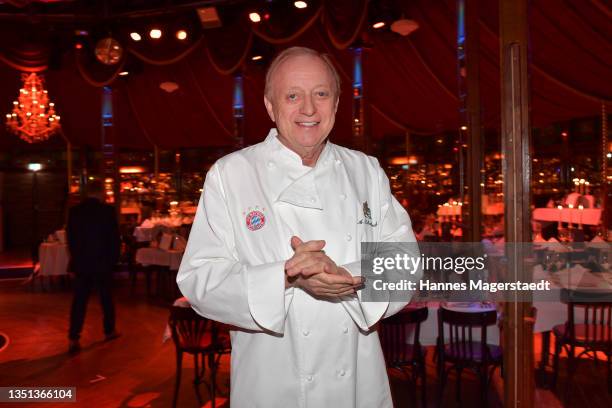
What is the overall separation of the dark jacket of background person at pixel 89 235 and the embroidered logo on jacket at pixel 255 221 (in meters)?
4.28

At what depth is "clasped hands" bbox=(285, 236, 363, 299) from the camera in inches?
42.9

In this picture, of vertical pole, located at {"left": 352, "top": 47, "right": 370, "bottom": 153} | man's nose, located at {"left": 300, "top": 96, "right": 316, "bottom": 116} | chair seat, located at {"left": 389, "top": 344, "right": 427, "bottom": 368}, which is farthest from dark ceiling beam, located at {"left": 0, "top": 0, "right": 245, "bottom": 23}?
man's nose, located at {"left": 300, "top": 96, "right": 316, "bottom": 116}

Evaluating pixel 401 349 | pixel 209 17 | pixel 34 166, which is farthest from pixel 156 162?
pixel 401 349

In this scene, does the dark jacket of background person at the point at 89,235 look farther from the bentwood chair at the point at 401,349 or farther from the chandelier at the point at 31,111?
the chandelier at the point at 31,111

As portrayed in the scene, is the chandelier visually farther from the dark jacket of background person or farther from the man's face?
the man's face

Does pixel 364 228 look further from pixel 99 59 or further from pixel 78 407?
pixel 99 59

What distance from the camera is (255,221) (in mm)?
1272

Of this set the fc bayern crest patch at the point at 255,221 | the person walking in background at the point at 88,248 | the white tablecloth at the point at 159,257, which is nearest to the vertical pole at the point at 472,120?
the person walking in background at the point at 88,248

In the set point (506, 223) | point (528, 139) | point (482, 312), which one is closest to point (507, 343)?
point (506, 223)

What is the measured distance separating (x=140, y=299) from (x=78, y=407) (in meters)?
3.92

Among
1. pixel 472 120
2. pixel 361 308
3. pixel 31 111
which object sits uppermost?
pixel 31 111

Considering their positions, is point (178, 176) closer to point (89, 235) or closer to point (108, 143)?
point (108, 143)

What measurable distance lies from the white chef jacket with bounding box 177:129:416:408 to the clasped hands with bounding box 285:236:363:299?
82 mm

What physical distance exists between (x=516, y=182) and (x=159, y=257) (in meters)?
6.24
